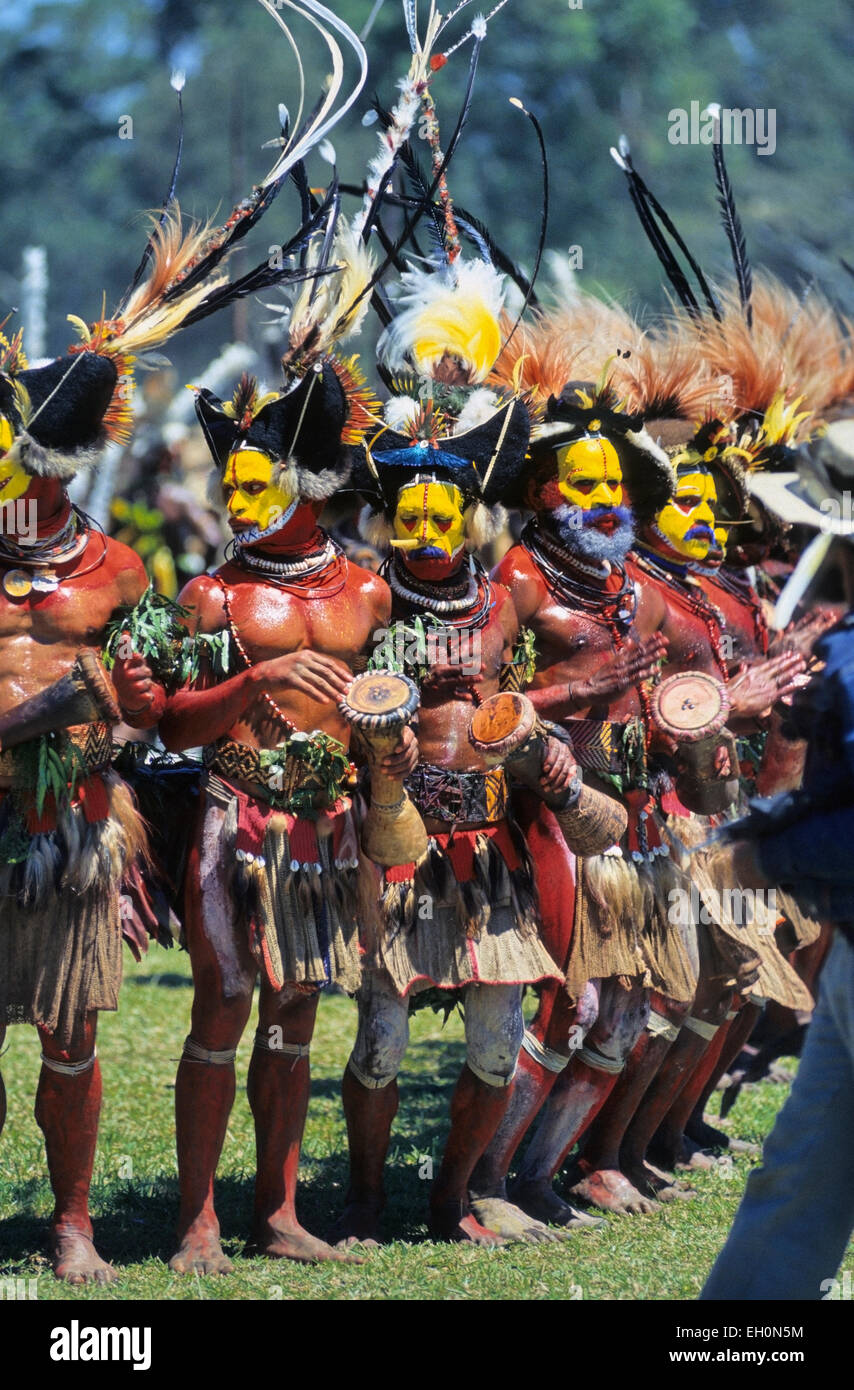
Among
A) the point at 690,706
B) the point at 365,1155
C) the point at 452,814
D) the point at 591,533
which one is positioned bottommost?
the point at 365,1155

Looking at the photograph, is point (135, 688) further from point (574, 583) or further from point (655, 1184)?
point (655, 1184)

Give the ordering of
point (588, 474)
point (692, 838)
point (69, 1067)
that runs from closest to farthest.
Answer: point (69, 1067), point (588, 474), point (692, 838)

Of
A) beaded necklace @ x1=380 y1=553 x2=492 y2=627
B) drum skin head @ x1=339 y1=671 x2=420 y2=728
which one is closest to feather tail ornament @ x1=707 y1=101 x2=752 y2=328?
beaded necklace @ x1=380 y1=553 x2=492 y2=627

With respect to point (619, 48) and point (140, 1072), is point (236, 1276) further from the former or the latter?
point (619, 48)

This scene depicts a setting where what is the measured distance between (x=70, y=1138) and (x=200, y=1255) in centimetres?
48

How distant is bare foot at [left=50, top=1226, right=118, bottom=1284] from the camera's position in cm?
485

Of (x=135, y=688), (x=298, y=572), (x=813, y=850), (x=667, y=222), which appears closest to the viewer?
(x=813, y=850)

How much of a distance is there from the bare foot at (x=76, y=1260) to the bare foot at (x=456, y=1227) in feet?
3.41

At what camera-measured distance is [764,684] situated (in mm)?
5680

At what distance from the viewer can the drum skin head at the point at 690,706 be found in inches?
211

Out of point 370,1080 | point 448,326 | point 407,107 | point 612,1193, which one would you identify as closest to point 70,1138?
point 370,1080

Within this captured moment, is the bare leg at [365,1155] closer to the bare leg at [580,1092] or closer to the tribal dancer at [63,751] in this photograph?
the bare leg at [580,1092]

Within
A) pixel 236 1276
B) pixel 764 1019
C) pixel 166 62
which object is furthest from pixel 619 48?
pixel 236 1276

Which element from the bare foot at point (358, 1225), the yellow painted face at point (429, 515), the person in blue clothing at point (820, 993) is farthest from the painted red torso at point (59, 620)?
the person in blue clothing at point (820, 993)
